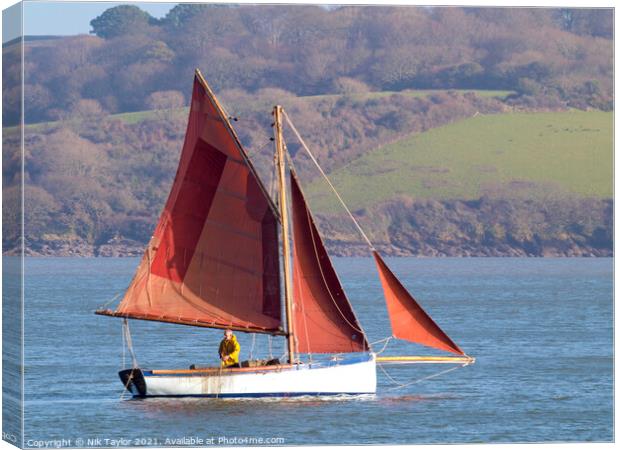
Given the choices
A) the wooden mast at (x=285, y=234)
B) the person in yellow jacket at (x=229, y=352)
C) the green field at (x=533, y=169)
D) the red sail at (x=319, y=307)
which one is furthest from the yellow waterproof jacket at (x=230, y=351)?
the green field at (x=533, y=169)

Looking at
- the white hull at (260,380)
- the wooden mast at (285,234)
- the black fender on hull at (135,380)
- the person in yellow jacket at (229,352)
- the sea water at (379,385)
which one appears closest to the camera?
the sea water at (379,385)

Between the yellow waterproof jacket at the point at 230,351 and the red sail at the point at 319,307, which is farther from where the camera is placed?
the red sail at the point at 319,307

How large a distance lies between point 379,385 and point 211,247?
8210mm

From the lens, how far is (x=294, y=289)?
149ft

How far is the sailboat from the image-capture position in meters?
44.8

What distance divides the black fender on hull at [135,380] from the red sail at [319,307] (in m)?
4.17

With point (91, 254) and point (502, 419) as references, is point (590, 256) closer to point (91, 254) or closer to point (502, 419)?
point (91, 254)

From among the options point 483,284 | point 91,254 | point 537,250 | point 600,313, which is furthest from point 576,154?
point 600,313

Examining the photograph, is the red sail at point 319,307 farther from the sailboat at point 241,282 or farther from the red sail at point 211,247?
the red sail at point 211,247

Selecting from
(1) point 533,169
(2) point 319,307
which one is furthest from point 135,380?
(1) point 533,169

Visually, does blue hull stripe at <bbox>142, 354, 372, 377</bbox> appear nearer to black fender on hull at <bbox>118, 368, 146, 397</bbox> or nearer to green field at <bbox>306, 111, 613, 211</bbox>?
black fender on hull at <bbox>118, 368, 146, 397</bbox>

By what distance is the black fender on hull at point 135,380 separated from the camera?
4472 cm

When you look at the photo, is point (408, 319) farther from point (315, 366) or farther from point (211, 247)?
point (211, 247)

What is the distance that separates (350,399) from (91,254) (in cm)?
13955
